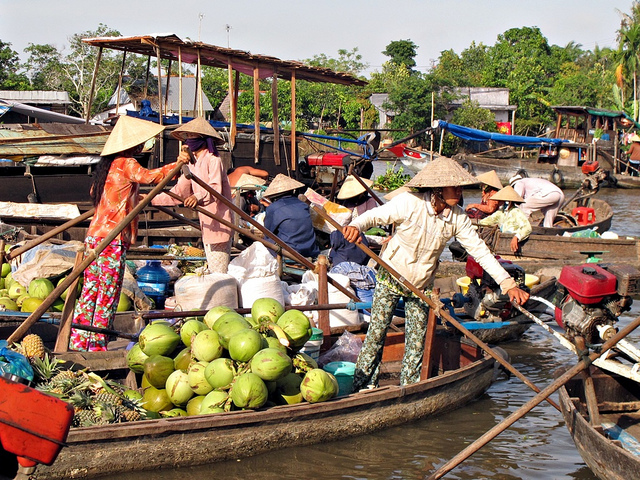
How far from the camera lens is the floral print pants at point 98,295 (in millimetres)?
4719

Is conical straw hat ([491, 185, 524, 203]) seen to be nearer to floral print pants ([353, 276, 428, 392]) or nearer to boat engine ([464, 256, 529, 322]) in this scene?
boat engine ([464, 256, 529, 322])

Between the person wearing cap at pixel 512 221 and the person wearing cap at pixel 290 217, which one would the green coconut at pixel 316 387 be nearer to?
the person wearing cap at pixel 290 217

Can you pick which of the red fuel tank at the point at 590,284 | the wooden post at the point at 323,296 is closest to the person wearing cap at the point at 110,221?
the wooden post at the point at 323,296

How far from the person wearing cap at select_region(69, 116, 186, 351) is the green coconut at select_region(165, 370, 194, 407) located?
0.94 m

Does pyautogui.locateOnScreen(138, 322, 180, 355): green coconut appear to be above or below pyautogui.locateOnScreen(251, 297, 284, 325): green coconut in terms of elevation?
below

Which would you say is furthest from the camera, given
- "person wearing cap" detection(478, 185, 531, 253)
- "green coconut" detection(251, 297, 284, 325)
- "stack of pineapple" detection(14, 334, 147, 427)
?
"person wearing cap" detection(478, 185, 531, 253)

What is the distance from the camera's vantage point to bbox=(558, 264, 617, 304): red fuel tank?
388cm

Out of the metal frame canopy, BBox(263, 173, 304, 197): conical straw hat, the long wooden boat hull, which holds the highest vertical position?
the metal frame canopy

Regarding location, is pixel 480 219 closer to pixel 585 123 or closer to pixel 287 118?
pixel 585 123

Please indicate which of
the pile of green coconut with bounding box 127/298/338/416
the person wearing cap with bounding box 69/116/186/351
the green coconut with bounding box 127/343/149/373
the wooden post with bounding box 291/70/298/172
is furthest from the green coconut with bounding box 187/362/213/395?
the wooden post with bounding box 291/70/298/172

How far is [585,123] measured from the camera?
26.3 metres

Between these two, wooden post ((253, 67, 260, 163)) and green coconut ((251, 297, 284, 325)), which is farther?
wooden post ((253, 67, 260, 163))

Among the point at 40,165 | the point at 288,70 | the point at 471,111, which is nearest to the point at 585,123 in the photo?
the point at 471,111

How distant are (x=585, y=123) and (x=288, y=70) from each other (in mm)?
18292
